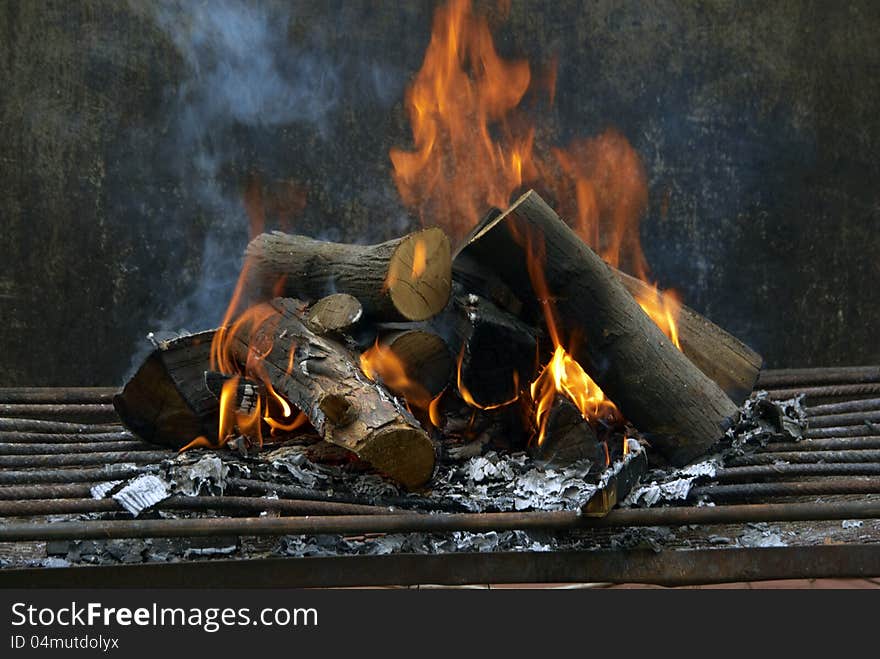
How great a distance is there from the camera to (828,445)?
3.58 meters

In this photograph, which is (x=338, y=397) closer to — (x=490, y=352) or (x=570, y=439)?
(x=490, y=352)

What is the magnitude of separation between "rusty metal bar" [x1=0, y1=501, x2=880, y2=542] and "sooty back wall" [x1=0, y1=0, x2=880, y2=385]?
2.66 metres

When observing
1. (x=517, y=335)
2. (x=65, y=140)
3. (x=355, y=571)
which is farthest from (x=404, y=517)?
(x=65, y=140)

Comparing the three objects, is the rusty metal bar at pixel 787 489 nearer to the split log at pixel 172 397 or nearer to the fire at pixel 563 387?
the fire at pixel 563 387

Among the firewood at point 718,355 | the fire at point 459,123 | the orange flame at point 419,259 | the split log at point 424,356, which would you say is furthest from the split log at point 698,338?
the fire at point 459,123

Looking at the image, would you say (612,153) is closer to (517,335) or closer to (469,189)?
(469,189)

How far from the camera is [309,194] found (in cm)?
534

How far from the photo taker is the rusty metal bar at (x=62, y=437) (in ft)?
12.5

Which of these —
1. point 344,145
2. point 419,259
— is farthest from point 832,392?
point 344,145

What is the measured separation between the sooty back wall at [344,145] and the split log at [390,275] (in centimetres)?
152

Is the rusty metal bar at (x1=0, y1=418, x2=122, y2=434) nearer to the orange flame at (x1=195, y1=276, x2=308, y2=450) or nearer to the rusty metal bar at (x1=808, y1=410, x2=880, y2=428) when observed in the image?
the orange flame at (x1=195, y1=276, x2=308, y2=450)

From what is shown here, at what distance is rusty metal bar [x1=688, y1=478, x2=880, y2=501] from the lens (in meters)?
3.01

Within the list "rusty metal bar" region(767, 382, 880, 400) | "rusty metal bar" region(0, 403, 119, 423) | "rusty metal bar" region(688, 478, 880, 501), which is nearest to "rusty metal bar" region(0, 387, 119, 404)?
"rusty metal bar" region(0, 403, 119, 423)

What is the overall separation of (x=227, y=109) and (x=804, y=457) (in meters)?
3.28
